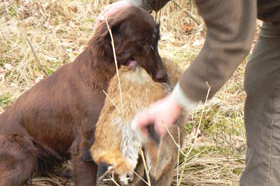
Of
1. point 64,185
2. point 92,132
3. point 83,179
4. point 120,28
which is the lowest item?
point 64,185

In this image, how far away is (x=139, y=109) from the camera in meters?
3.25

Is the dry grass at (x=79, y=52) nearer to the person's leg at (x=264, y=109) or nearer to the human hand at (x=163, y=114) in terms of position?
the person's leg at (x=264, y=109)

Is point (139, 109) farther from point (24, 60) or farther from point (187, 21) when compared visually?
point (187, 21)

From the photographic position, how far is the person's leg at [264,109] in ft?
10.8

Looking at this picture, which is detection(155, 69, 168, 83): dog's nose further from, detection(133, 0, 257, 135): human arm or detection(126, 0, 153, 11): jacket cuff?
detection(133, 0, 257, 135): human arm

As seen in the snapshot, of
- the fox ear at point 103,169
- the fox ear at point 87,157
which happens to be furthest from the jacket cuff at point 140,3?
the fox ear at point 103,169

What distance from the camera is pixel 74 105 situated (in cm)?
407

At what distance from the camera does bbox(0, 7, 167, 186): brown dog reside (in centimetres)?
391

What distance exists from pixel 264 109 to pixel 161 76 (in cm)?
86

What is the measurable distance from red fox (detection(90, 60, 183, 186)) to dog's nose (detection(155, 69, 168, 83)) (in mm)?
169

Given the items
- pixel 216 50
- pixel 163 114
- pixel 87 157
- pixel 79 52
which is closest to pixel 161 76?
pixel 87 157

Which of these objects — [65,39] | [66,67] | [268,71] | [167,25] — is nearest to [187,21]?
[167,25]

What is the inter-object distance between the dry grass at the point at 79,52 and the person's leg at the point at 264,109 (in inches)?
35.4

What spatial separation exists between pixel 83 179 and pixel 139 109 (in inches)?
45.4
